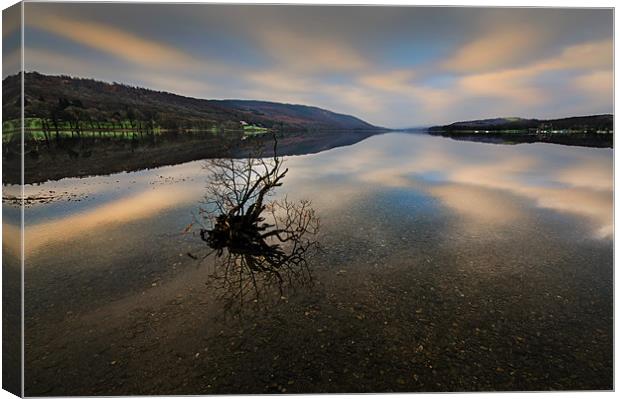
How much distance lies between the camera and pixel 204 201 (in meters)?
13.2

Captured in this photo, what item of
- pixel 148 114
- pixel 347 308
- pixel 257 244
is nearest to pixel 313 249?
pixel 257 244

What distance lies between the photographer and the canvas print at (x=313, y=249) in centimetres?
448

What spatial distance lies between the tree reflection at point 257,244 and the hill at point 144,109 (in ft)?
13.9

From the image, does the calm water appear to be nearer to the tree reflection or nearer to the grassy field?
the tree reflection

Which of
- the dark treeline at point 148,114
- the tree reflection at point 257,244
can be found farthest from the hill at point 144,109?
the tree reflection at point 257,244

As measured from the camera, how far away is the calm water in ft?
14.8

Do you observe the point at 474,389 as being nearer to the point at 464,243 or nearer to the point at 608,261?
the point at 464,243

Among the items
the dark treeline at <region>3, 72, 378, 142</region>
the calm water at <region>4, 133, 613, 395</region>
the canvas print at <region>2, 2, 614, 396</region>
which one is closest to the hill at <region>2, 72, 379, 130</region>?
the dark treeline at <region>3, 72, 378, 142</region>

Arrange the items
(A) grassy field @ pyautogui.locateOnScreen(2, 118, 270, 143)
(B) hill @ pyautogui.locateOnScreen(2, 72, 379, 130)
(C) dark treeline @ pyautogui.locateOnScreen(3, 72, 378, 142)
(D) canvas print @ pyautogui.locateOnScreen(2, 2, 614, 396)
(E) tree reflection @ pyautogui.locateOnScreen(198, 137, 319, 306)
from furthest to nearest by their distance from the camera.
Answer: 1. (A) grassy field @ pyautogui.locateOnScreen(2, 118, 270, 143)
2. (C) dark treeline @ pyautogui.locateOnScreen(3, 72, 378, 142)
3. (B) hill @ pyautogui.locateOnScreen(2, 72, 379, 130)
4. (E) tree reflection @ pyautogui.locateOnScreen(198, 137, 319, 306)
5. (D) canvas print @ pyautogui.locateOnScreen(2, 2, 614, 396)

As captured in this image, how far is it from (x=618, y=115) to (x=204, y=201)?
1184 centimetres

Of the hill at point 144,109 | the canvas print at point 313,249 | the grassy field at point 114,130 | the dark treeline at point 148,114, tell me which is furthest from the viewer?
the grassy field at point 114,130

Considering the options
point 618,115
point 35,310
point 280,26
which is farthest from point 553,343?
point 35,310

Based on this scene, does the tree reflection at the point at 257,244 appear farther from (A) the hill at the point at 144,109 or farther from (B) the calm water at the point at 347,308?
(A) the hill at the point at 144,109

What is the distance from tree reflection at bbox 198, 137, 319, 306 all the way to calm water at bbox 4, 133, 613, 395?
357mm
